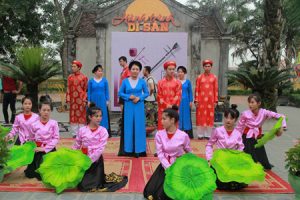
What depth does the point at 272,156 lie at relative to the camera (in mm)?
7070

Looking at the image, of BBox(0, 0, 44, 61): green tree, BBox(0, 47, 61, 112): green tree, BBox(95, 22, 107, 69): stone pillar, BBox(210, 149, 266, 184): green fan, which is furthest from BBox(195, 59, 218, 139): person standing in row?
BBox(0, 0, 44, 61): green tree

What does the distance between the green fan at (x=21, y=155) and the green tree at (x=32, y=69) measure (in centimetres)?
381

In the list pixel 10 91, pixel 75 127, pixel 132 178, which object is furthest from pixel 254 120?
pixel 10 91

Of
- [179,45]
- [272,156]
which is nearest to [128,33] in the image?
[179,45]

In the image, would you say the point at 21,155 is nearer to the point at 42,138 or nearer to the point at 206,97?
the point at 42,138

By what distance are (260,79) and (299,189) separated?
6900mm

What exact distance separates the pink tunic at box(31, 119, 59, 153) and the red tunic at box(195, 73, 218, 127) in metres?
4.21

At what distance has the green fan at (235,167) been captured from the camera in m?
4.51

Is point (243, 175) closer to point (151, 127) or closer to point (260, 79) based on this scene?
point (151, 127)

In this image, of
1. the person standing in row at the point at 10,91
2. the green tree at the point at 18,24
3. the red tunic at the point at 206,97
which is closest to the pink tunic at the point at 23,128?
the red tunic at the point at 206,97

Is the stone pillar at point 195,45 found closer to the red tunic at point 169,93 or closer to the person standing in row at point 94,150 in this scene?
the red tunic at point 169,93

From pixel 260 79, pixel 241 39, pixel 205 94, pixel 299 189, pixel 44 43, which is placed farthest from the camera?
pixel 241 39

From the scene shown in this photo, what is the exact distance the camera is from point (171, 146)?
4.46m

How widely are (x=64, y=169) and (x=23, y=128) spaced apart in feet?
3.82
